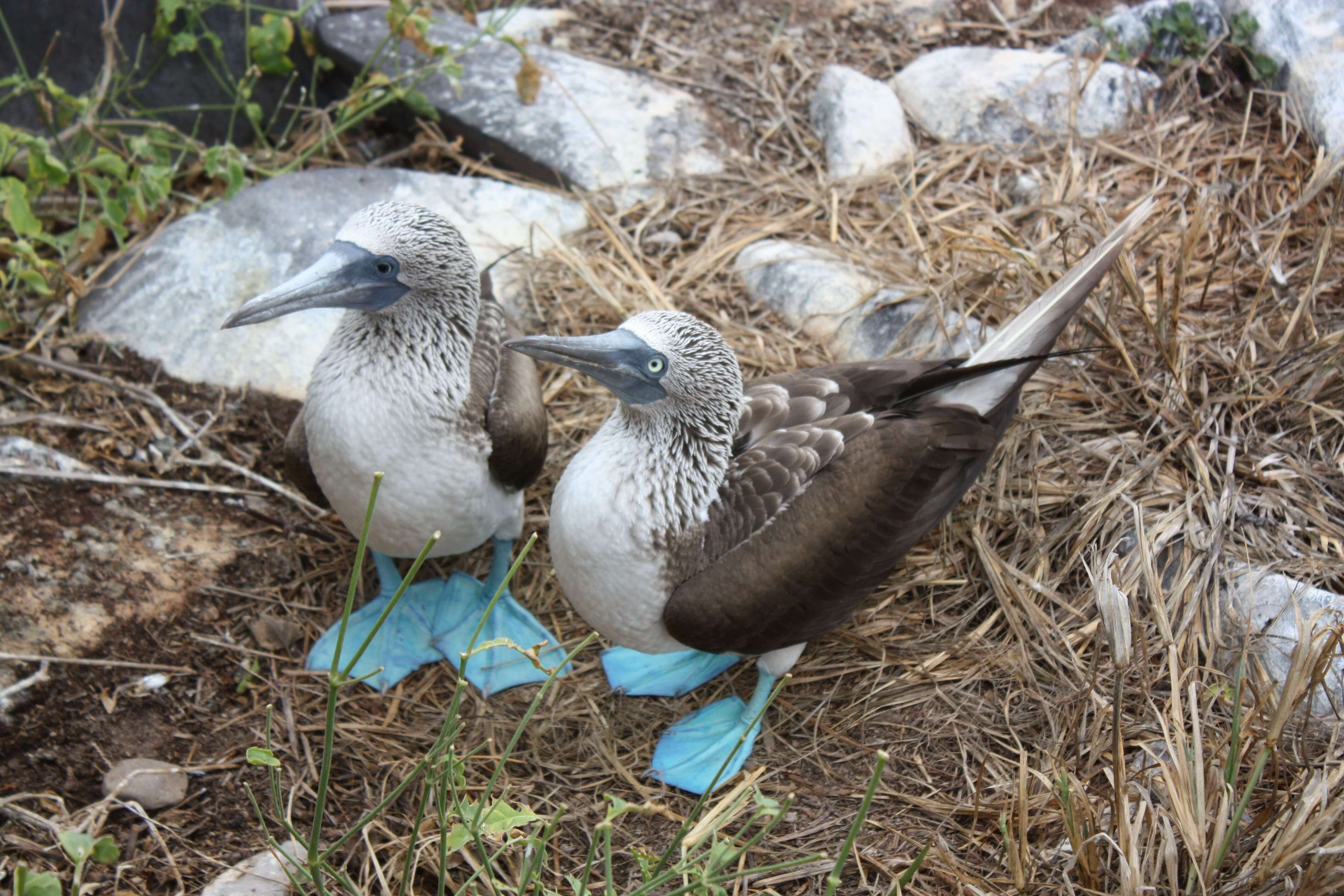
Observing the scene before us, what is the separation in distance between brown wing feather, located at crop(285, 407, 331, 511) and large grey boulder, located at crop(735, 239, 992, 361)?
1.87 meters

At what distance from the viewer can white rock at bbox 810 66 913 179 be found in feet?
14.7

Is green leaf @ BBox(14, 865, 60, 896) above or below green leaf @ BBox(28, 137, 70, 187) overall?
below

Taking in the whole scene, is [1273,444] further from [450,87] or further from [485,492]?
[450,87]

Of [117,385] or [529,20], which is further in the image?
[529,20]

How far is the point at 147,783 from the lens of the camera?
262 centimetres

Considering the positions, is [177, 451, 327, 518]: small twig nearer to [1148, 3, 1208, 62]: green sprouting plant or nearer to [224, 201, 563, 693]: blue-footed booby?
[224, 201, 563, 693]: blue-footed booby

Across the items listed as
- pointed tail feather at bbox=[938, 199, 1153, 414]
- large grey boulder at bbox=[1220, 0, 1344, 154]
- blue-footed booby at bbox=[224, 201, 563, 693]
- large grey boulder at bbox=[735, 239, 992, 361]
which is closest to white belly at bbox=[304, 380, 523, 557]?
blue-footed booby at bbox=[224, 201, 563, 693]

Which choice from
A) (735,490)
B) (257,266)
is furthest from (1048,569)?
(257,266)

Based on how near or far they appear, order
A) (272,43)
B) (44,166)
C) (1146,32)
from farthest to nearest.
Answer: (1146,32), (272,43), (44,166)

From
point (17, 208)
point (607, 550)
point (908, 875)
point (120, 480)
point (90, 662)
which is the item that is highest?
point (17, 208)

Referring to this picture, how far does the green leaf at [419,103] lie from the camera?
4.40m

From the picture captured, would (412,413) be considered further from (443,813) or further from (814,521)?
(443,813)

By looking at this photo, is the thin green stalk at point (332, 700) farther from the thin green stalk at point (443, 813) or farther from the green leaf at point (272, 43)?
the green leaf at point (272, 43)

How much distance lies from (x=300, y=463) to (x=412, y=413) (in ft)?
1.65
